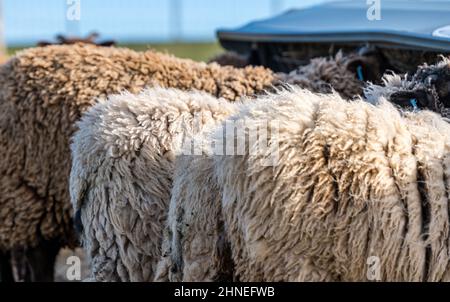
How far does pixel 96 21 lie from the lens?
2048 cm

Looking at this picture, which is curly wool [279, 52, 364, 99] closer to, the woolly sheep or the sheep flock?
the woolly sheep

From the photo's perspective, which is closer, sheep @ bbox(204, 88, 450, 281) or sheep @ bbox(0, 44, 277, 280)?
sheep @ bbox(204, 88, 450, 281)

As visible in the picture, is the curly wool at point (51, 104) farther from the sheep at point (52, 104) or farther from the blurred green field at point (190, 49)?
the blurred green field at point (190, 49)

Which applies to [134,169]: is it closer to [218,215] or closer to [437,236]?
[218,215]

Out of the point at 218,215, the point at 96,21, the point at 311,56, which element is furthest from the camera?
the point at 96,21

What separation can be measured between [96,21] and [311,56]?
1590cm

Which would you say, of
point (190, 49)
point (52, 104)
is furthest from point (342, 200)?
point (190, 49)

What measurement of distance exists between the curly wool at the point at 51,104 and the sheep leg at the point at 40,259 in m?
0.13

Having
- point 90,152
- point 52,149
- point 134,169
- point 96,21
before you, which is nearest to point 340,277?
point 134,169

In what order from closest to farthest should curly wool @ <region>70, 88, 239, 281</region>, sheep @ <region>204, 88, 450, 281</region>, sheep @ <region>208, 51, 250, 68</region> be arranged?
sheep @ <region>204, 88, 450, 281</region> → curly wool @ <region>70, 88, 239, 281</region> → sheep @ <region>208, 51, 250, 68</region>

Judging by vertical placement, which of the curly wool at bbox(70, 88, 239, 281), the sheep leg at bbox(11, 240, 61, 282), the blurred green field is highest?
the curly wool at bbox(70, 88, 239, 281)

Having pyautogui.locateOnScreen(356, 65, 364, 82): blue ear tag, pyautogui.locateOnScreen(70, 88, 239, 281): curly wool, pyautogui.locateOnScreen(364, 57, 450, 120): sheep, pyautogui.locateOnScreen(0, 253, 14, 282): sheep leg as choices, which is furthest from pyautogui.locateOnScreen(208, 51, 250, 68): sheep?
pyautogui.locateOnScreen(364, 57, 450, 120): sheep

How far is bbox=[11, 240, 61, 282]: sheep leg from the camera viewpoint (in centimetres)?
484

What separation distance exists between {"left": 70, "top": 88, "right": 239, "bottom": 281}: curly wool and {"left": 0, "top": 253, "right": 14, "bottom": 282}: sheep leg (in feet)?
6.75
